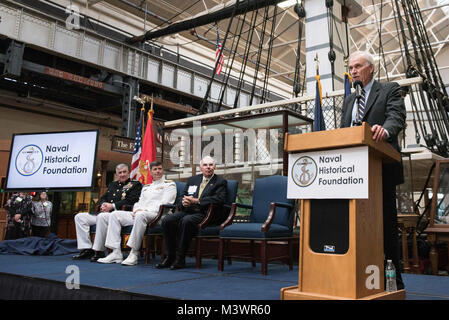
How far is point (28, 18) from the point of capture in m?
8.65

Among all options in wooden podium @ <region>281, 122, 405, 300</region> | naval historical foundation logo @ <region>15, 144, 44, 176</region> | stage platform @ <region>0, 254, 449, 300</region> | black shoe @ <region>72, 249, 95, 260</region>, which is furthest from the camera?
naval historical foundation logo @ <region>15, 144, 44, 176</region>

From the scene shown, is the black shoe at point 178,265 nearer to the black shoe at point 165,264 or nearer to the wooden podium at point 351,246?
the black shoe at point 165,264

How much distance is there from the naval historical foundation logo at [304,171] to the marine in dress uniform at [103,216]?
105 inches

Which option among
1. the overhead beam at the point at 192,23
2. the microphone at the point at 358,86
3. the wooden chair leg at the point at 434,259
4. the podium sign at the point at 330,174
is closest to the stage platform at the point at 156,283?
the podium sign at the point at 330,174

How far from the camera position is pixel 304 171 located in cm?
185

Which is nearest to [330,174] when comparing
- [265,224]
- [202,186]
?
[265,224]

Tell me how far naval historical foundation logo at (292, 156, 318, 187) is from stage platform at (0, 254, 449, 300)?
0.69m

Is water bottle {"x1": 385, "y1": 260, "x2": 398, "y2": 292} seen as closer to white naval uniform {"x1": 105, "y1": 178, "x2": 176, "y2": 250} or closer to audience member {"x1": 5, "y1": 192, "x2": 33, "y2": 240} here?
white naval uniform {"x1": 105, "y1": 178, "x2": 176, "y2": 250}

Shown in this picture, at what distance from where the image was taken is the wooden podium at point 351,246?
1649 millimetres

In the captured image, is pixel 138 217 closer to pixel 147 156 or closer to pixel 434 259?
pixel 147 156

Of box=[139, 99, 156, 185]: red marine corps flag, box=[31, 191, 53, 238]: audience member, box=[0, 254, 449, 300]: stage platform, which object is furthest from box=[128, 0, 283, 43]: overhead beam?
box=[0, 254, 449, 300]: stage platform

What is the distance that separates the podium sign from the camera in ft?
5.55
